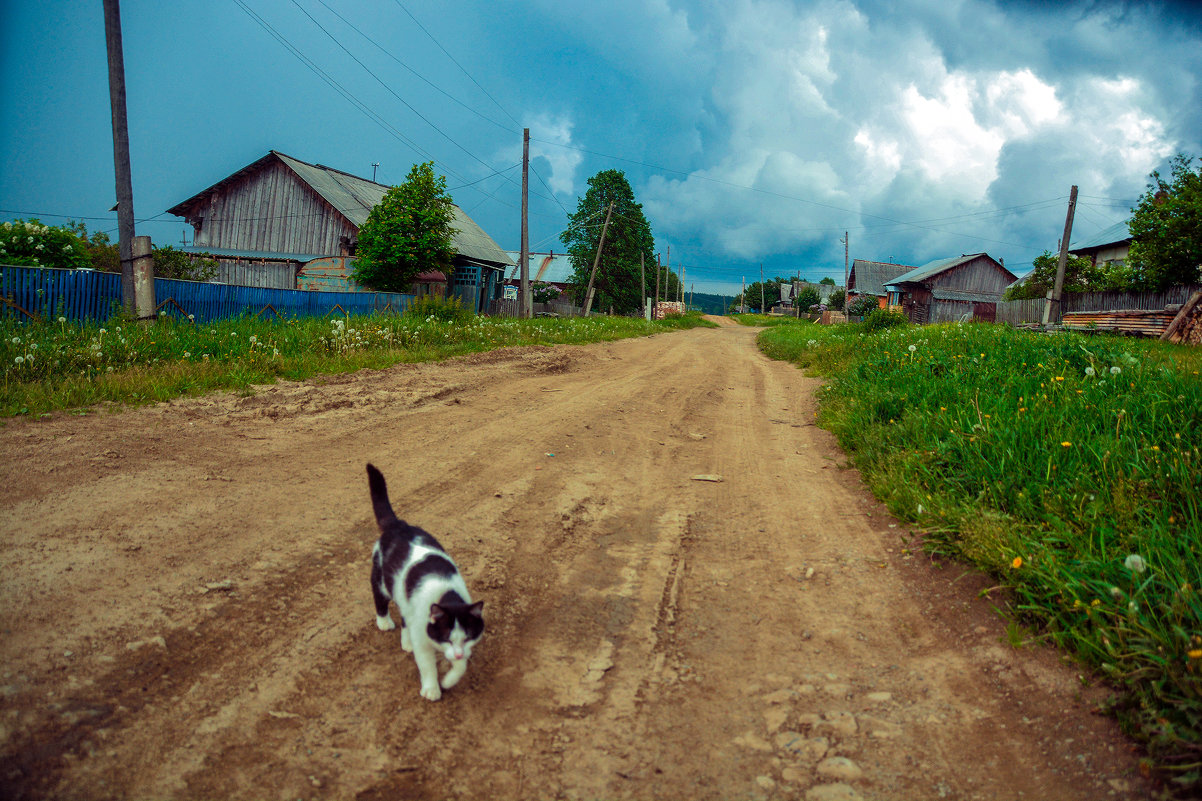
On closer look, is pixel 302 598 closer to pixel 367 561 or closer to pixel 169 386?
pixel 367 561

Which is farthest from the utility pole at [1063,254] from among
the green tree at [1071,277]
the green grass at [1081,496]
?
the green grass at [1081,496]

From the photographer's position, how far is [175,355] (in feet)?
26.9

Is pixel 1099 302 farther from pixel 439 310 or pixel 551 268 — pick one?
pixel 551 268

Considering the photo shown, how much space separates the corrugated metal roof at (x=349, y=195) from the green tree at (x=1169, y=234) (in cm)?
2414

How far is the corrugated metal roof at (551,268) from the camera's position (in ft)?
167

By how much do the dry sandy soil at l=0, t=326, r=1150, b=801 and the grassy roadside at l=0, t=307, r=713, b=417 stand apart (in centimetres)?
135

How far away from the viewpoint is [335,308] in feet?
55.0

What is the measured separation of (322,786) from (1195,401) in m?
6.10

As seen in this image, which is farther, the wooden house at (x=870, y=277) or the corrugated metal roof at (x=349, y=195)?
the wooden house at (x=870, y=277)

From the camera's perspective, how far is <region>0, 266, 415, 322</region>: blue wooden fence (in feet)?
32.8

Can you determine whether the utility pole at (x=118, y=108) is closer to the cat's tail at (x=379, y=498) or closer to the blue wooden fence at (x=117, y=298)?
the blue wooden fence at (x=117, y=298)

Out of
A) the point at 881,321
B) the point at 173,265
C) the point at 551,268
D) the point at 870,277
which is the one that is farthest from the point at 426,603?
the point at 870,277

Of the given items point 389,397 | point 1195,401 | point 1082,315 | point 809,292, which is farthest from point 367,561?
point 809,292

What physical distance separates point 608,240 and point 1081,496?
44890 mm
